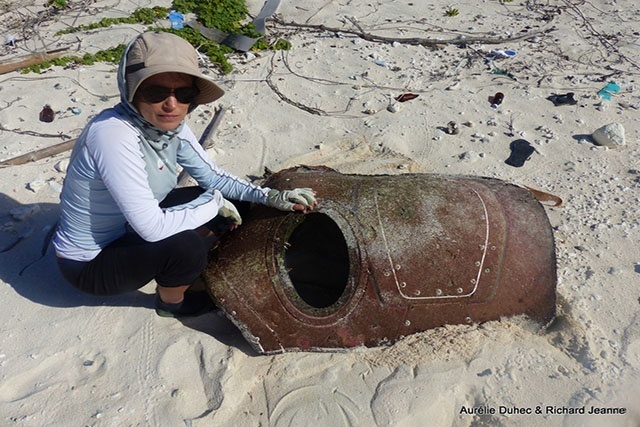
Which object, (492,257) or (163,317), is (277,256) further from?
(492,257)

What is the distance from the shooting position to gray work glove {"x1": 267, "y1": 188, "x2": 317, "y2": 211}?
238 centimetres

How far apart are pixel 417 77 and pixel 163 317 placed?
3.37 m

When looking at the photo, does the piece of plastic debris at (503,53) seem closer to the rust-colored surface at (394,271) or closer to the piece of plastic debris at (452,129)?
the piece of plastic debris at (452,129)

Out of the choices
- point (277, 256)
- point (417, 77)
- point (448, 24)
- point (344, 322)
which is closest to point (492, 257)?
point (344, 322)

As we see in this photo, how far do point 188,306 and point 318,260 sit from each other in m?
0.86

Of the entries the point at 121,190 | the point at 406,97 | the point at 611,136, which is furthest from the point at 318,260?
the point at 611,136

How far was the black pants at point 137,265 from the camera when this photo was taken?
223cm

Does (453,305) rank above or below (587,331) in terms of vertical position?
above

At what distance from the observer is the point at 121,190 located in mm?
1969

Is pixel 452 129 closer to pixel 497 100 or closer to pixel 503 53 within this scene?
pixel 497 100

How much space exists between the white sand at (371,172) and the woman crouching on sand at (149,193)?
42cm

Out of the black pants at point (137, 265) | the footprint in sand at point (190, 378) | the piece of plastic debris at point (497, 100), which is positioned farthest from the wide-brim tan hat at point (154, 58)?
the piece of plastic debris at point (497, 100)

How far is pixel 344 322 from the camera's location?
7.50 ft

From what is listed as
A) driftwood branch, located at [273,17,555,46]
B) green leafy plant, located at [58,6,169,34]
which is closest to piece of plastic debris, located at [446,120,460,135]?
driftwood branch, located at [273,17,555,46]
